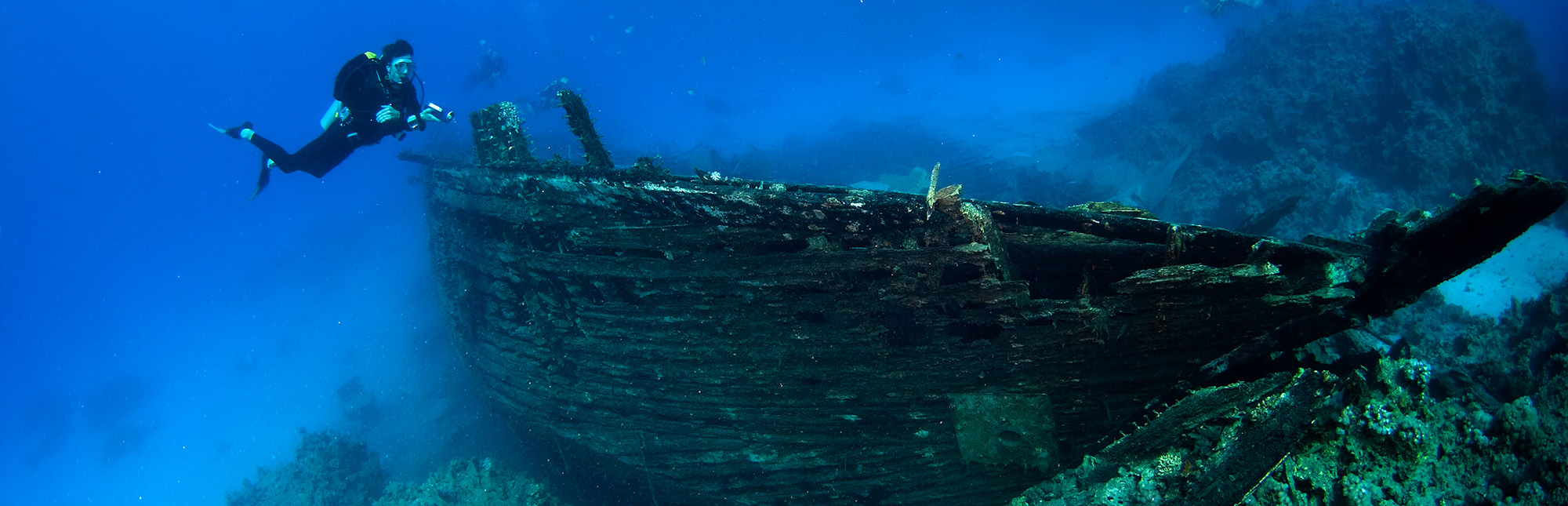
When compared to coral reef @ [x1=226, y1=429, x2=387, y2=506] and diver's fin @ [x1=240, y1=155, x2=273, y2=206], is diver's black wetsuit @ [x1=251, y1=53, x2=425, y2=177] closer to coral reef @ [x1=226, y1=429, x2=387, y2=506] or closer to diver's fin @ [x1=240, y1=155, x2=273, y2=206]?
diver's fin @ [x1=240, y1=155, x2=273, y2=206]

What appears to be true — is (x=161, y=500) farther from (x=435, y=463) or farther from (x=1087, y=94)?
(x=1087, y=94)

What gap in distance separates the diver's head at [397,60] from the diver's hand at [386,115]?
0.49m

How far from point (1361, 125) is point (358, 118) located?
24.1m

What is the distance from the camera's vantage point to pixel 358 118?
24.5ft

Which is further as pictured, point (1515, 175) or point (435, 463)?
point (435, 463)

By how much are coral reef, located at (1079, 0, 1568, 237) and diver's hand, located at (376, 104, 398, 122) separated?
16963mm

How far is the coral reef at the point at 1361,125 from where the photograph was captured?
A: 42.2 ft

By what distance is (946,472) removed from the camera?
149 inches

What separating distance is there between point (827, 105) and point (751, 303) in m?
66.7

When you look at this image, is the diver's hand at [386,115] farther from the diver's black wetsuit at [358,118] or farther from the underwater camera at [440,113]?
the underwater camera at [440,113]

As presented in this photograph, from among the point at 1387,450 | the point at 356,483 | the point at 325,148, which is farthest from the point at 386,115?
the point at 356,483

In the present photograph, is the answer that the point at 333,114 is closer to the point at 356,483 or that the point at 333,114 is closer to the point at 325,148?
the point at 325,148

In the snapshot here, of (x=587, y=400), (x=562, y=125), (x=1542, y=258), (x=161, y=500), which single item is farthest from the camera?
(x=562, y=125)

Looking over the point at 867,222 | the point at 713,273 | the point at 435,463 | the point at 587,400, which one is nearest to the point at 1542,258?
the point at 867,222
